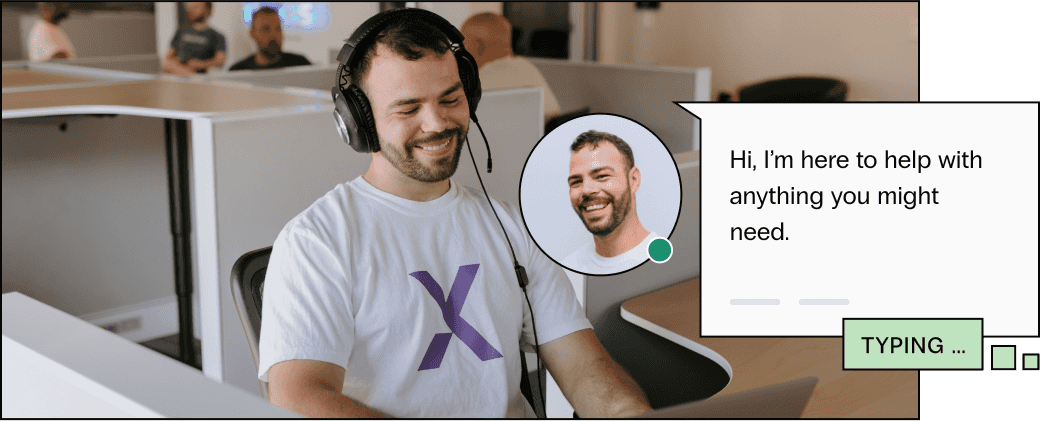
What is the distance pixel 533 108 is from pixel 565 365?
1.35m

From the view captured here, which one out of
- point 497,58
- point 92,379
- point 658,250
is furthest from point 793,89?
→ point 92,379

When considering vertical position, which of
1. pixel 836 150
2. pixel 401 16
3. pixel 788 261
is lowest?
pixel 788 261

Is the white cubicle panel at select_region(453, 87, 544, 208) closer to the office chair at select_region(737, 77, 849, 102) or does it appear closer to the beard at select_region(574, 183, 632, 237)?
the beard at select_region(574, 183, 632, 237)

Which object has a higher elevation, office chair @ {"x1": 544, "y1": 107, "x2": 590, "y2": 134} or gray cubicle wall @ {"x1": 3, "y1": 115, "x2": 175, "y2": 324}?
office chair @ {"x1": 544, "y1": 107, "x2": 590, "y2": 134}

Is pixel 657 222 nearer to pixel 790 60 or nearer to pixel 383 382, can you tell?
pixel 383 382

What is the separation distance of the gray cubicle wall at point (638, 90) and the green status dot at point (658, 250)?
224cm

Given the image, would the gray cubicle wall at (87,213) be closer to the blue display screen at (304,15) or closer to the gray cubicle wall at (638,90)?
the gray cubicle wall at (638,90)

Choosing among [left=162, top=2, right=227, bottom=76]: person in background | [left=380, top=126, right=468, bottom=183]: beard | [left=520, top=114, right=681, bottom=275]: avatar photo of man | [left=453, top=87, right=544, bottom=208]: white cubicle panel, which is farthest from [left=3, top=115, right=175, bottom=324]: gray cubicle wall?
[left=520, top=114, right=681, bottom=275]: avatar photo of man

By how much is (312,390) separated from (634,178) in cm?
39

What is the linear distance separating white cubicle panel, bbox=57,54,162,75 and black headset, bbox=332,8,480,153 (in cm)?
255

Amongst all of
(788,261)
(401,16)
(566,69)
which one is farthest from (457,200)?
(566,69)

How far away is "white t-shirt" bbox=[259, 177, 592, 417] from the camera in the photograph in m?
0.88

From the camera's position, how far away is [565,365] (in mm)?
1029

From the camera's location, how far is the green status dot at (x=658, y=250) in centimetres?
98
